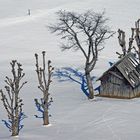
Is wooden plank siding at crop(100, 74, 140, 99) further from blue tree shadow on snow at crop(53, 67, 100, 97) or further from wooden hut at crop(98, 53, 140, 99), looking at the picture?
blue tree shadow on snow at crop(53, 67, 100, 97)

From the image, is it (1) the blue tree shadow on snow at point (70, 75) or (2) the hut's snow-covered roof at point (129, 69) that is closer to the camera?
(2) the hut's snow-covered roof at point (129, 69)

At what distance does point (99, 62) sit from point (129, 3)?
3185 cm

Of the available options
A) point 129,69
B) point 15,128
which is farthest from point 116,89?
point 15,128

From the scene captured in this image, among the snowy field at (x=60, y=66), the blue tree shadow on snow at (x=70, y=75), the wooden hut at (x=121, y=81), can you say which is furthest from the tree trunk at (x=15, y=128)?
the blue tree shadow on snow at (x=70, y=75)

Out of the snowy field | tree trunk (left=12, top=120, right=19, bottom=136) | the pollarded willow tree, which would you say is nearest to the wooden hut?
the snowy field

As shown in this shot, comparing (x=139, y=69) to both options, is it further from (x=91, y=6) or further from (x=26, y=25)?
(x=91, y=6)

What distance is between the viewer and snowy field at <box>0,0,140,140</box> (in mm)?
19812

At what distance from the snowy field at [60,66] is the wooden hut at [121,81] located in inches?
25.7

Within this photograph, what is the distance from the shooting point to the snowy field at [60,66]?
19.8 m

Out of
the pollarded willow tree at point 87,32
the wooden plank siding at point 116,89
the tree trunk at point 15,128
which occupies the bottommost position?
the tree trunk at point 15,128

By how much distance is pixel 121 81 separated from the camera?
83.8 ft

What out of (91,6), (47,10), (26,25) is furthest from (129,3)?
(26,25)

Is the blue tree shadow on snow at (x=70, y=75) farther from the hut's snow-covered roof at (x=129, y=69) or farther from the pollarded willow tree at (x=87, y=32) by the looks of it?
the hut's snow-covered roof at (x=129, y=69)

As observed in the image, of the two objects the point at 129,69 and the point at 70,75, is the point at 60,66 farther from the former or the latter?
the point at 129,69
